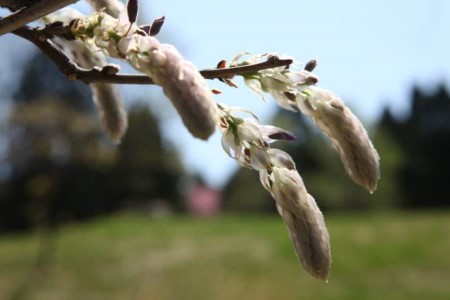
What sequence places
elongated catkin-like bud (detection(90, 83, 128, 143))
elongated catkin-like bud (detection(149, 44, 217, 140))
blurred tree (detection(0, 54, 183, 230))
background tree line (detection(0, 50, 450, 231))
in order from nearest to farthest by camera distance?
1. elongated catkin-like bud (detection(149, 44, 217, 140))
2. elongated catkin-like bud (detection(90, 83, 128, 143))
3. blurred tree (detection(0, 54, 183, 230))
4. background tree line (detection(0, 50, 450, 231))

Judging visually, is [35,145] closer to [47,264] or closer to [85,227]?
[47,264]

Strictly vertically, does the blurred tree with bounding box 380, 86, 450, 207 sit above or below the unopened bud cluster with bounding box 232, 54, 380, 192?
below

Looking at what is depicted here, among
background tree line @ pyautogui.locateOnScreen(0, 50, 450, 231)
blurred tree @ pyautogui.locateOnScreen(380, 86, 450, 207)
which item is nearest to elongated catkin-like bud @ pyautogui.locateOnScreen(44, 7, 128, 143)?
background tree line @ pyautogui.locateOnScreen(0, 50, 450, 231)

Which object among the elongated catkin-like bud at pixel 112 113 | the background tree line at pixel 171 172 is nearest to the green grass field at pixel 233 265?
the background tree line at pixel 171 172

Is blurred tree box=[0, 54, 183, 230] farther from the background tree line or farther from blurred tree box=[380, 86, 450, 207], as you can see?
blurred tree box=[380, 86, 450, 207]

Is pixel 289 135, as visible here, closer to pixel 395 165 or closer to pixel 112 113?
pixel 112 113

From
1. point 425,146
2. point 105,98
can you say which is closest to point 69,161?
point 425,146

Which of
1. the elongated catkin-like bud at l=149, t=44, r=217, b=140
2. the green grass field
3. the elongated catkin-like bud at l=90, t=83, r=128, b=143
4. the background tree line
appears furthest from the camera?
the background tree line
